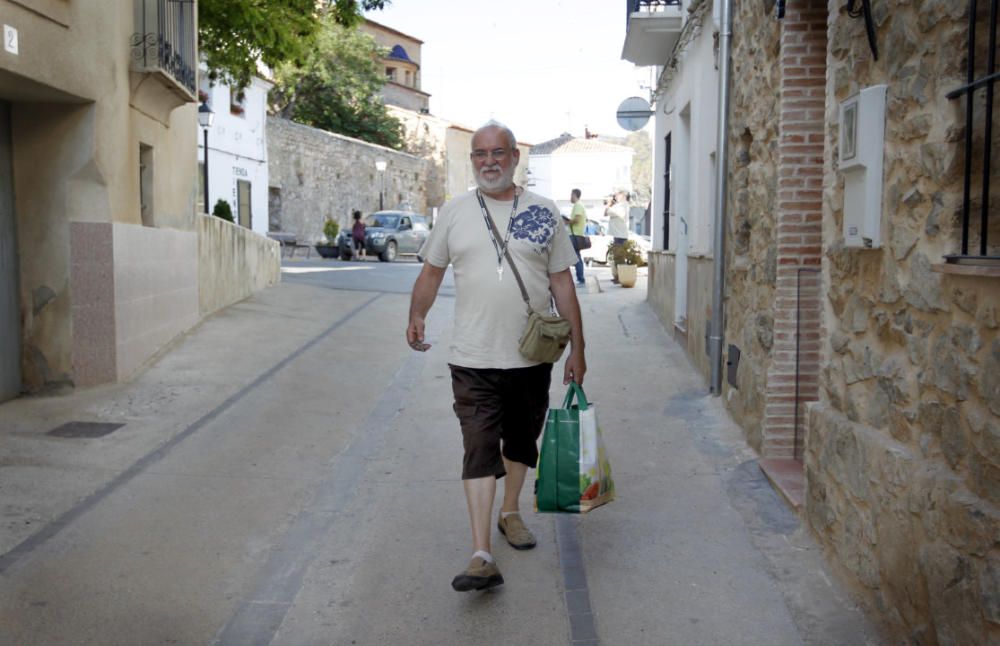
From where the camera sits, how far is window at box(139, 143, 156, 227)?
10084 mm

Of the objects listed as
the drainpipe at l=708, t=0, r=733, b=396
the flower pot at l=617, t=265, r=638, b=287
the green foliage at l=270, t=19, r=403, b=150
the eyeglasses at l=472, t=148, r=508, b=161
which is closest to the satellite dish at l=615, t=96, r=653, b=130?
the flower pot at l=617, t=265, r=638, b=287

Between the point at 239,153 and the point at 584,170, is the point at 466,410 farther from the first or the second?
the point at 584,170

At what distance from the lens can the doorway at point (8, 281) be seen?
7.92 metres

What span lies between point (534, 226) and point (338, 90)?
43.1 metres

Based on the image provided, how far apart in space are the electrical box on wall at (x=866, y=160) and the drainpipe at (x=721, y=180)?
359 cm

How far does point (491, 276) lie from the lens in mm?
4352

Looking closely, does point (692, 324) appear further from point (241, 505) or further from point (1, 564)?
point (1, 564)

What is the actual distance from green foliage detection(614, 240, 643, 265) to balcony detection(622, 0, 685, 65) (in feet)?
19.7

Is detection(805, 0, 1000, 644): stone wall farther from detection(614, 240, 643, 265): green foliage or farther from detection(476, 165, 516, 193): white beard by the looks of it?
detection(614, 240, 643, 265): green foliage

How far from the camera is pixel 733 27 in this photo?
302 inches

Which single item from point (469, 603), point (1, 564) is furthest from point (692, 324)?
point (1, 564)

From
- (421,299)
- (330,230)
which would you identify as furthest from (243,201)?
(421,299)

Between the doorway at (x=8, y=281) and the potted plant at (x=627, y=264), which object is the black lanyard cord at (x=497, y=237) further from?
the potted plant at (x=627, y=264)

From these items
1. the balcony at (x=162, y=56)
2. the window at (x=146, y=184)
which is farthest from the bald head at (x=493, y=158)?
the window at (x=146, y=184)
